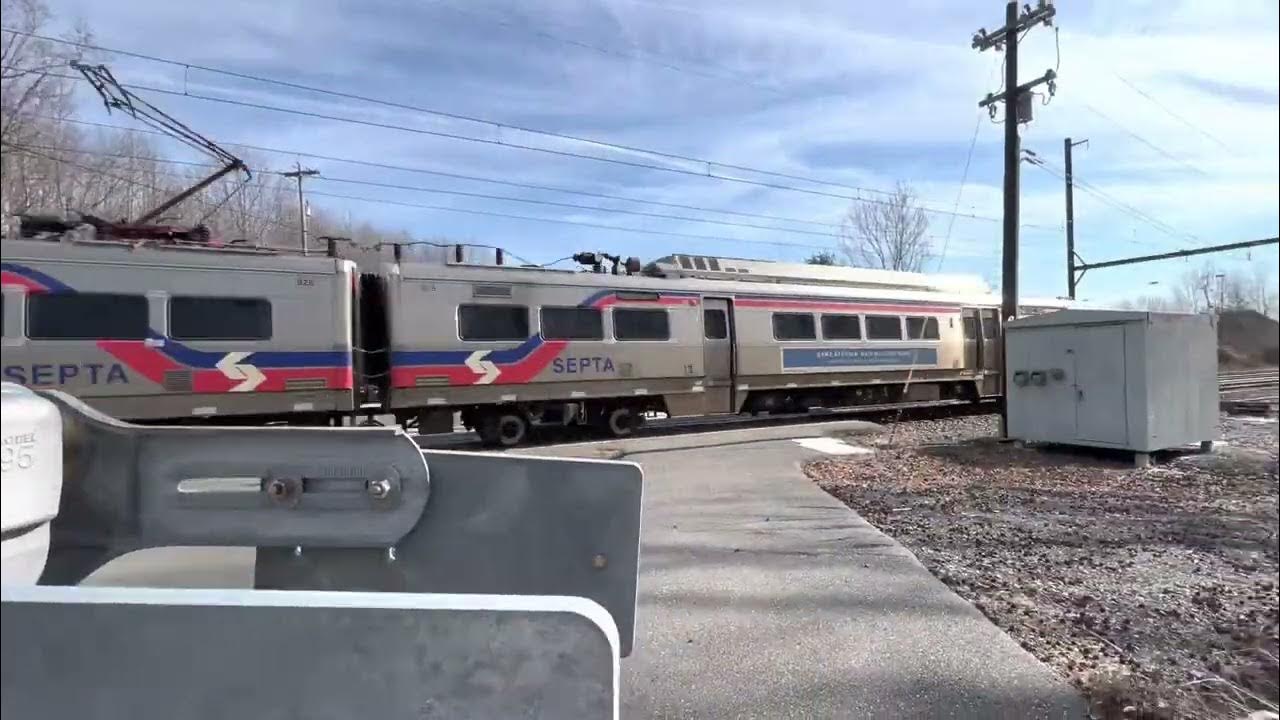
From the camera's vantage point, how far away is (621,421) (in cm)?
1164

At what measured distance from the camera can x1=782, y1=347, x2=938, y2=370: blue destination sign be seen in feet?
46.2

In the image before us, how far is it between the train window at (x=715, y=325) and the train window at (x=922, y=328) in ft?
14.9

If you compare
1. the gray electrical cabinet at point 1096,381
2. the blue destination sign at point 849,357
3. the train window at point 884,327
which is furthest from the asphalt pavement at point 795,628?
the train window at point 884,327

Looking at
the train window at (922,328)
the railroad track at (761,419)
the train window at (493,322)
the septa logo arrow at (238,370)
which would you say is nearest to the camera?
the septa logo arrow at (238,370)

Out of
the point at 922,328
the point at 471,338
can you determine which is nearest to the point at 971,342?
the point at 922,328

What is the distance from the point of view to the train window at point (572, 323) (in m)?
10.7

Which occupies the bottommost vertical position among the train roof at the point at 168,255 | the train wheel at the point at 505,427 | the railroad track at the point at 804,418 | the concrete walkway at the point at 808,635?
the concrete walkway at the point at 808,635

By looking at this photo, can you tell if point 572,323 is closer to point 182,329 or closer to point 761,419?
point 761,419

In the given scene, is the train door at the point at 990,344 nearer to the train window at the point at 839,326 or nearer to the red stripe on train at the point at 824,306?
the red stripe on train at the point at 824,306

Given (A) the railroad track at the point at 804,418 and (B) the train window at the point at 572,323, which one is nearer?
(B) the train window at the point at 572,323

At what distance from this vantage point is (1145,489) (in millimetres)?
5195

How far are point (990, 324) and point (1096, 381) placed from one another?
9.22 metres

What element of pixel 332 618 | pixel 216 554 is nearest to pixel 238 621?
pixel 332 618

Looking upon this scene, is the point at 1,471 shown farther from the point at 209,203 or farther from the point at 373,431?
the point at 373,431
